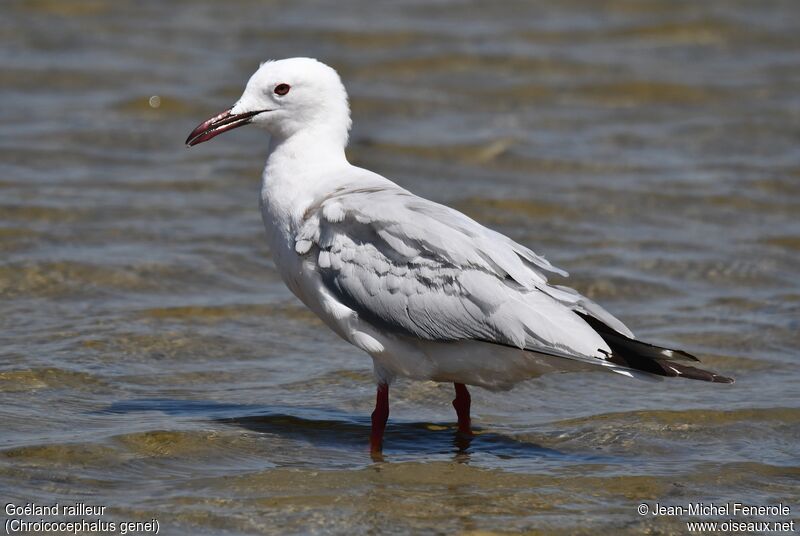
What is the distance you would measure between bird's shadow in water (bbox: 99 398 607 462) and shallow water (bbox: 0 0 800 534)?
2 cm

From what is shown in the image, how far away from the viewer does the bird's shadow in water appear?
6957mm

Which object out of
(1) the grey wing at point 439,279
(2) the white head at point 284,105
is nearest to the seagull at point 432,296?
(1) the grey wing at point 439,279

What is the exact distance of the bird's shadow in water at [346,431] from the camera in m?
6.96

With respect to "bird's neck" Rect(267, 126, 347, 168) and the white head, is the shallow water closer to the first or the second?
"bird's neck" Rect(267, 126, 347, 168)

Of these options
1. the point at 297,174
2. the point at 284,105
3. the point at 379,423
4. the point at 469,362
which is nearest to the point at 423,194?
the point at 284,105

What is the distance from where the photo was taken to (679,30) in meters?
16.0

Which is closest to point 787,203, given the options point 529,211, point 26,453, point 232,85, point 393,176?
point 529,211

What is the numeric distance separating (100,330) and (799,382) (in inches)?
166

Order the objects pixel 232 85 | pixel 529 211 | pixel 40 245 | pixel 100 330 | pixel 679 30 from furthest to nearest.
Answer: pixel 679 30, pixel 232 85, pixel 529 211, pixel 40 245, pixel 100 330

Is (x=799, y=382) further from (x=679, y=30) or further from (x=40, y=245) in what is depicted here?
(x=679, y=30)

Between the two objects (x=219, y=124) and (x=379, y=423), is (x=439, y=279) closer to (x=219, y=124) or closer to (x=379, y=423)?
(x=379, y=423)

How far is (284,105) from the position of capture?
293 inches

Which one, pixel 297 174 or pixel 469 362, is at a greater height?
pixel 297 174

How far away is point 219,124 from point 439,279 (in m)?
1.65
